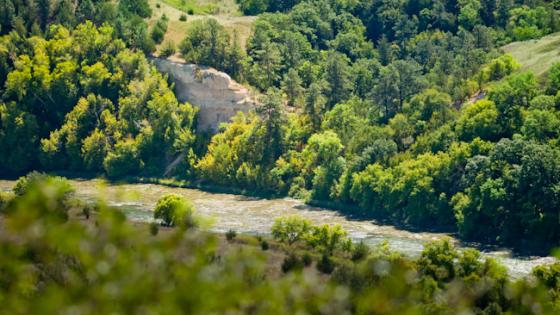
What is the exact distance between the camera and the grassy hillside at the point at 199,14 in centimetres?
13588

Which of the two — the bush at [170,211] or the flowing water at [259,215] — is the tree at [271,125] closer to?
the flowing water at [259,215]

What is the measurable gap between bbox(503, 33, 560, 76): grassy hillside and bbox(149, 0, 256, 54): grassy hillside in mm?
35890

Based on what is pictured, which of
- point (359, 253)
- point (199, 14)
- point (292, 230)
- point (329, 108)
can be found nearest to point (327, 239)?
point (292, 230)

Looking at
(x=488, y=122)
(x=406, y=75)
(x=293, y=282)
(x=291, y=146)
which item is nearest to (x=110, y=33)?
(x=291, y=146)

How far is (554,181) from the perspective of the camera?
84875 mm

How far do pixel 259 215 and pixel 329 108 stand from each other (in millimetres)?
23748

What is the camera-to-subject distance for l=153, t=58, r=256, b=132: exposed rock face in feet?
405

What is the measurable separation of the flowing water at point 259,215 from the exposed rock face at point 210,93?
1294cm

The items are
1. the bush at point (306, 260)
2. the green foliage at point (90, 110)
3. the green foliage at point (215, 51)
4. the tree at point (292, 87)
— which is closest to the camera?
the bush at point (306, 260)

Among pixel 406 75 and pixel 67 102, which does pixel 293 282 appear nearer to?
pixel 406 75

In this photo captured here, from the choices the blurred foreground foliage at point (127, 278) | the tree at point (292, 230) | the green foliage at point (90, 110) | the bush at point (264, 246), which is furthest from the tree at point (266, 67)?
the blurred foreground foliage at point (127, 278)

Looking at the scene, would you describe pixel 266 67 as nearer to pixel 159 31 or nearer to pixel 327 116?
pixel 327 116

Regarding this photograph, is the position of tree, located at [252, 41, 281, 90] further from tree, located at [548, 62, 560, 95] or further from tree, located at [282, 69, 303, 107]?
tree, located at [548, 62, 560, 95]

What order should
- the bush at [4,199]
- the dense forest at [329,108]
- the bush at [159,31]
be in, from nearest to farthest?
the bush at [4,199]
the dense forest at [329,108]
the bush at [159,31]
